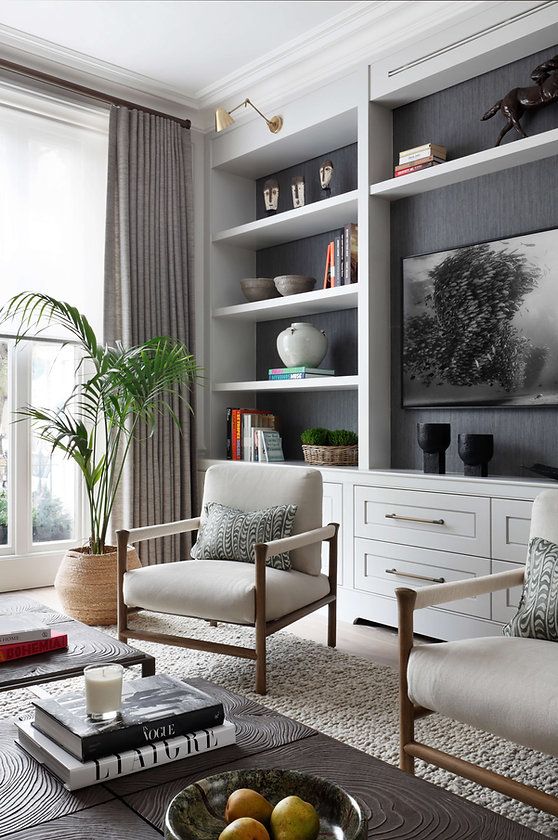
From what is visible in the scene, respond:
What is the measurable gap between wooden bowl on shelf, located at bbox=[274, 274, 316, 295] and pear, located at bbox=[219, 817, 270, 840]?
11.7 feet

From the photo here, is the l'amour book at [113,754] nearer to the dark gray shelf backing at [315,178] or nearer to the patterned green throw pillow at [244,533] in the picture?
the patterned green throw pillow at [244,533]

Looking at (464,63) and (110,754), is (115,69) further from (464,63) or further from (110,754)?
(110,754)

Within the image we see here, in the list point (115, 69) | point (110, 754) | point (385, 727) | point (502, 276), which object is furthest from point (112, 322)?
point (110, 754)

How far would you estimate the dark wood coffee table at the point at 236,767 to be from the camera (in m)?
1.07

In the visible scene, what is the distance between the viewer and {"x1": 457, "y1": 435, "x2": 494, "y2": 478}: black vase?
10.3 ft

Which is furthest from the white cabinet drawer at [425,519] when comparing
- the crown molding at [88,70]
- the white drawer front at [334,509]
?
the crown molding at [88,70]

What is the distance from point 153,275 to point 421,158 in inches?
65.8

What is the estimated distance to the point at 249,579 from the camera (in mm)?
2561

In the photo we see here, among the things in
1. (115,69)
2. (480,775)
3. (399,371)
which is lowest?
(480,775)

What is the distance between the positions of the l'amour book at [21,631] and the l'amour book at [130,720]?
1.55 feet

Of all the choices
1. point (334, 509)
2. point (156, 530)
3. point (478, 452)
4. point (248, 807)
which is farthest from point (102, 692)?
point (334, 509)

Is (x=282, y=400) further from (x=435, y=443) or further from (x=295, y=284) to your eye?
(x=435, y=443)

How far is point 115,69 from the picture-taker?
13.5ft

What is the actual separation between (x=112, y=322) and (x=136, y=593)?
191 centimetres
